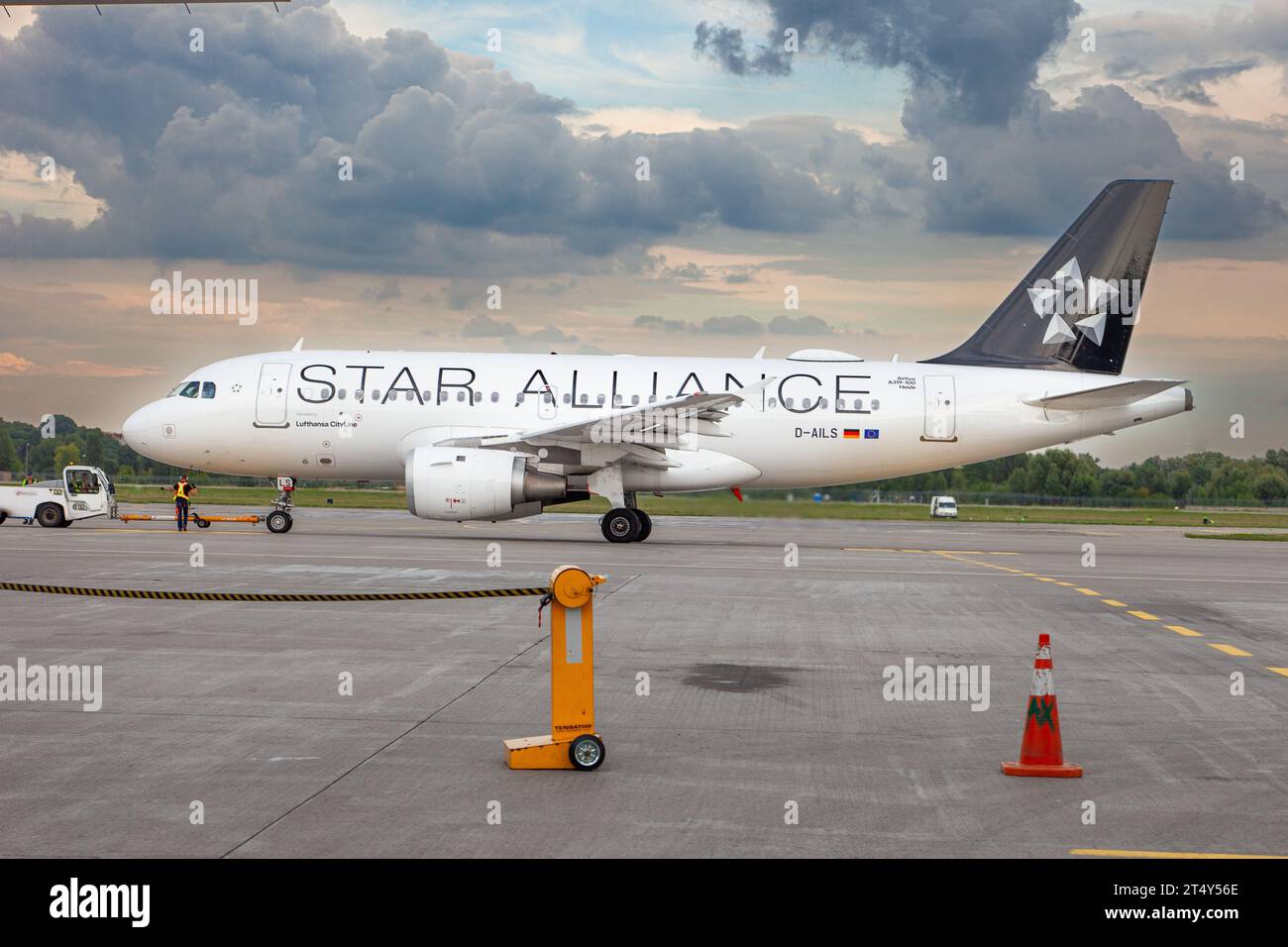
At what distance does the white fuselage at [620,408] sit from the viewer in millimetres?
29266

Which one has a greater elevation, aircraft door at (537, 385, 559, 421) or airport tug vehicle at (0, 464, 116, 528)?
aircraft door at (537, 385, 559, 421)

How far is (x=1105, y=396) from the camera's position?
96.6 ft

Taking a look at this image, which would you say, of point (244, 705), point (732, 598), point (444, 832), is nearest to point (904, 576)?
point (732, 598)

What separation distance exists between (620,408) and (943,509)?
31.7 metres

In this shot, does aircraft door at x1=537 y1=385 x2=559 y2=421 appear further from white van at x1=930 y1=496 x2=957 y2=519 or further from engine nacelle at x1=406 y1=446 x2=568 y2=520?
white van at x1=930 y1=496 x2=957 y2=519

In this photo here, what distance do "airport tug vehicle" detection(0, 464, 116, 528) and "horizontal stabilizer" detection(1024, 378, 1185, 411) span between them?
2443cm

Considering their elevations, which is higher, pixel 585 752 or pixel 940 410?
pixel 940 410

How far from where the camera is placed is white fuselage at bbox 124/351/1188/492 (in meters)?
29.3

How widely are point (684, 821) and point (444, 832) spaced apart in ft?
4.27

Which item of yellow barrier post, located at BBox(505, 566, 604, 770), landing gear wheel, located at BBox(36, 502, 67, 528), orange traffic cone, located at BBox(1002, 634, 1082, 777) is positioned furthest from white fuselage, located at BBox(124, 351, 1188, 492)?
orange traffic cone, located at BBox(1002, 634, 1082, 777)

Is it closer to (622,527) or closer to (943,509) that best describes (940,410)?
(622,527)

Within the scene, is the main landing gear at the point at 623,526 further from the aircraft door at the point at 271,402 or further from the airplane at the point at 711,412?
the aircraft door at the point at 271,402

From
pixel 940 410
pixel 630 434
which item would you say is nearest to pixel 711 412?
pixel 630 434
